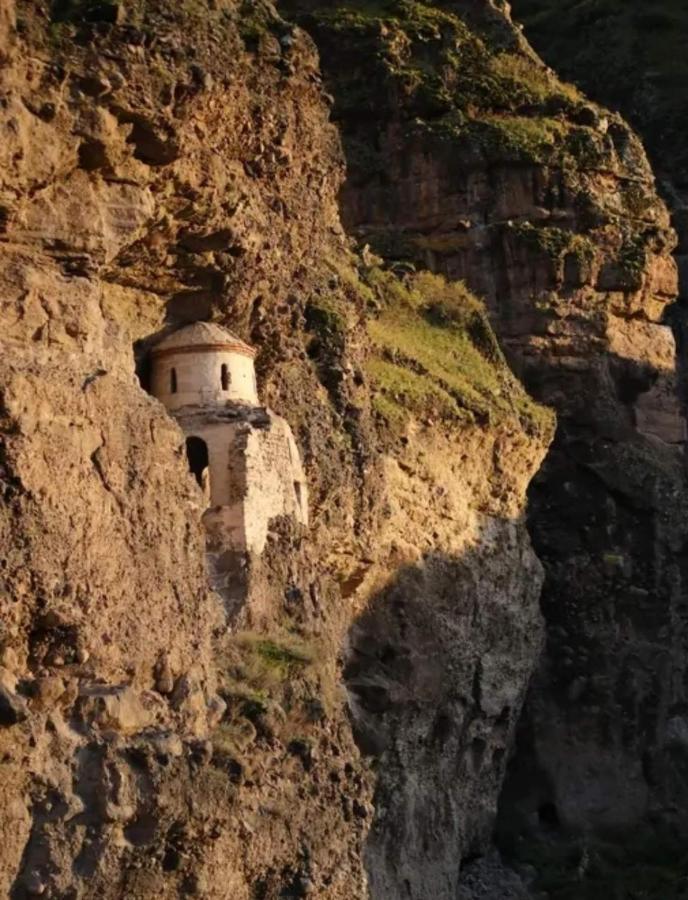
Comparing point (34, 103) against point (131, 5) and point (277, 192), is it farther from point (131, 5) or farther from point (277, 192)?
point (277, 192)

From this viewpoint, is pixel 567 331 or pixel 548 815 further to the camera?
pixel 567 331

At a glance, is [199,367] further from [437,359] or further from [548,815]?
[548,815]

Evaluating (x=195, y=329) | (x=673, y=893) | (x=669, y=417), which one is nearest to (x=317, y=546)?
(x=195, y=329)

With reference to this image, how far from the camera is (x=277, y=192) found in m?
39.7

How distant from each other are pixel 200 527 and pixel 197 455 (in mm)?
2964

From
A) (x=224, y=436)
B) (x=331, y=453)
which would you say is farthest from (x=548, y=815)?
(x=224, y=436)

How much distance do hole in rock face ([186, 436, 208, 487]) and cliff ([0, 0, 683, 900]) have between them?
1.31m

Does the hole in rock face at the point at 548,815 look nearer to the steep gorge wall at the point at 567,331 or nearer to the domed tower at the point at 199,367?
the steep gorge wall at the point at 567,331

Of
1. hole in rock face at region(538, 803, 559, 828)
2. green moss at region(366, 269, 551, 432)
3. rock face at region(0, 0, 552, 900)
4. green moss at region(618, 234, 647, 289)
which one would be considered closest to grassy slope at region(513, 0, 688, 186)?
green moss at region(618, 234, 647, 289)

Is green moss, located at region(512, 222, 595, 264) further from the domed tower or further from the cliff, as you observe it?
the domed tower

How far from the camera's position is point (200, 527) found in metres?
34.1

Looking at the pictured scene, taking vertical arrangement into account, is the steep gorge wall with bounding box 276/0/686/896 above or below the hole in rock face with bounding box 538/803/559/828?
above

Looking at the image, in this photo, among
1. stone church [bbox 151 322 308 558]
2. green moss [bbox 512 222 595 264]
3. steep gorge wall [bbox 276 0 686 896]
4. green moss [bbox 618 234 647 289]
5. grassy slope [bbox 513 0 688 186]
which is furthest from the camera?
grassy slope [bbox 513 0 688 186]

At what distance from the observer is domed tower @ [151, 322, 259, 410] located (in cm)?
3678
